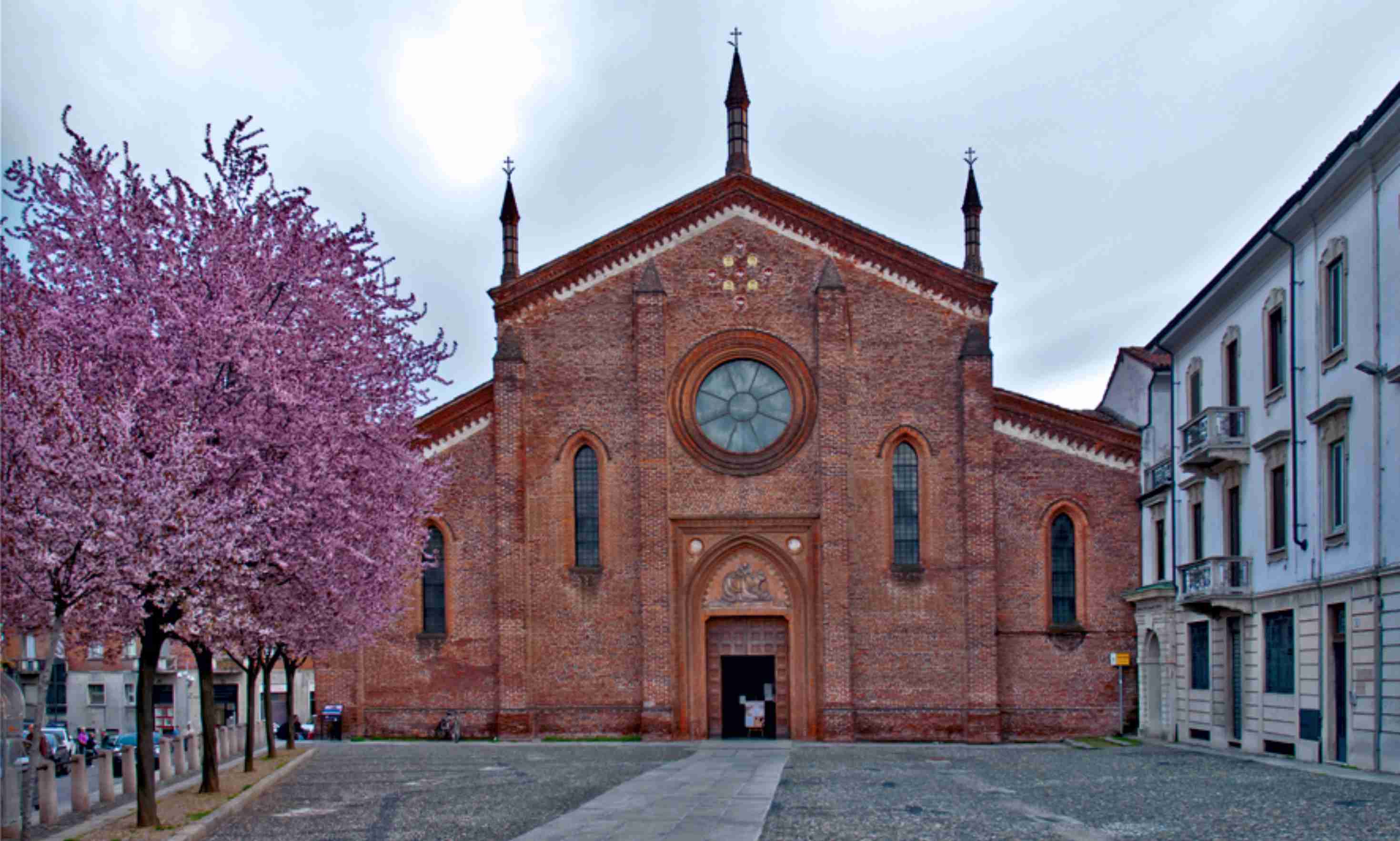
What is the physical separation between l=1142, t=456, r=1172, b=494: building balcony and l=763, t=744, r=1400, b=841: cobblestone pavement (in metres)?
7.92

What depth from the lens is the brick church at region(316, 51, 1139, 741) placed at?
35938mm

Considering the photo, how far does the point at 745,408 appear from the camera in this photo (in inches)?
1469

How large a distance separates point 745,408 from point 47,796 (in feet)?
72.9

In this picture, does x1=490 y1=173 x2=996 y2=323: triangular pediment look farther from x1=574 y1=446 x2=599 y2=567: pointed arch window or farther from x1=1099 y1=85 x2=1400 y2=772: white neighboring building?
x1=1099 y1=85 x2=1400 y2=772: white neighboring building

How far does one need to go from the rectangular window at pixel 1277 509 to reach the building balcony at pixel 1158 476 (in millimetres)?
5829

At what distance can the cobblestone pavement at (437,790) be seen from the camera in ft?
56.4

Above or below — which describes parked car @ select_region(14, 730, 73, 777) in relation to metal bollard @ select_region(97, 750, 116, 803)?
below

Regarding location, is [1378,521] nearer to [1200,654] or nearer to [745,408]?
[1200,654]

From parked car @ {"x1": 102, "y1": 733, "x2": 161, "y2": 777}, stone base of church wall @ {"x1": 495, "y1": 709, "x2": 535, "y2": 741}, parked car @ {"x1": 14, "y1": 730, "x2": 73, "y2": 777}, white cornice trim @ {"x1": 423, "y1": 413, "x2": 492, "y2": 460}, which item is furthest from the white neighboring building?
parked car @ {"x1": 14, "y1": 730, "x2": 73, "y2": 777}

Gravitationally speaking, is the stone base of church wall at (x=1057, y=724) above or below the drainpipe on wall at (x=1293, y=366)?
below

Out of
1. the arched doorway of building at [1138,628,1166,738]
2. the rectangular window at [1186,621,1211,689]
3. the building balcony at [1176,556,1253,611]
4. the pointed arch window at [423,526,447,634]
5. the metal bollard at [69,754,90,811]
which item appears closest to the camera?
the metal bollard at [69,754,90,811]

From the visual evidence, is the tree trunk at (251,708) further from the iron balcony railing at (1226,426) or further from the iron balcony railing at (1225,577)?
the iron balcony railing at (1226,426)

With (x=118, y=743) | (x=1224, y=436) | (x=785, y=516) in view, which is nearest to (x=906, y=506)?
(x=785, y=516)

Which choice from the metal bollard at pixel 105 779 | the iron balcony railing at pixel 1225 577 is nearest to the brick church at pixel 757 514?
the iron balcony railing at pixel 1225 577
